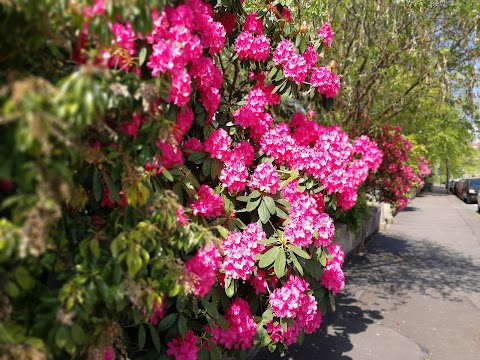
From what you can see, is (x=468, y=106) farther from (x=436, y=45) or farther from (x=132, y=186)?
(x=132, y=186)

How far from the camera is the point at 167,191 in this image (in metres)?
1.95

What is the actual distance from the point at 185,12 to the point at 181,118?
0.87 m

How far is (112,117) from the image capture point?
1629 mm

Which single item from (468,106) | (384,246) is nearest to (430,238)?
(384,246)

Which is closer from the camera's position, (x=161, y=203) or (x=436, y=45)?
(x=161, y=203)

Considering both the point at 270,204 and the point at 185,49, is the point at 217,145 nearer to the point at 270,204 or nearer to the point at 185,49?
the point at 270,204

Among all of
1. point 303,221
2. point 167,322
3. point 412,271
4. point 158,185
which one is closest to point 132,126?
point 158,185

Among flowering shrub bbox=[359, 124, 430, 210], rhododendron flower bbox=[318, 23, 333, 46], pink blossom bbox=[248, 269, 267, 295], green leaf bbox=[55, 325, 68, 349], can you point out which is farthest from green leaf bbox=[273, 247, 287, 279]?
flowering shrub bbox=[359, 124, 430, 210]

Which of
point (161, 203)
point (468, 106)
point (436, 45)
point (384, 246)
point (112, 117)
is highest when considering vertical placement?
point (436, 45)

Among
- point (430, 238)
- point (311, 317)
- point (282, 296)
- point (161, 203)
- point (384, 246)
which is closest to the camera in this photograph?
point (161, 203)

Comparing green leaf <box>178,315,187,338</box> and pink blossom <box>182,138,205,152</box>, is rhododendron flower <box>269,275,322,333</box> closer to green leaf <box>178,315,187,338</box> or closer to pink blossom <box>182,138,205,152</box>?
green leaf <box>178,315,187,338</box>

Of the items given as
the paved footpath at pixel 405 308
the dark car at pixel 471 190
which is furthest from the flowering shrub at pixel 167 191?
the dark car at pixel 471 190

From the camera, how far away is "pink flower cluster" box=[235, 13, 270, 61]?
3.69m

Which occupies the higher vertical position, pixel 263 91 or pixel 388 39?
pixel 388 39
